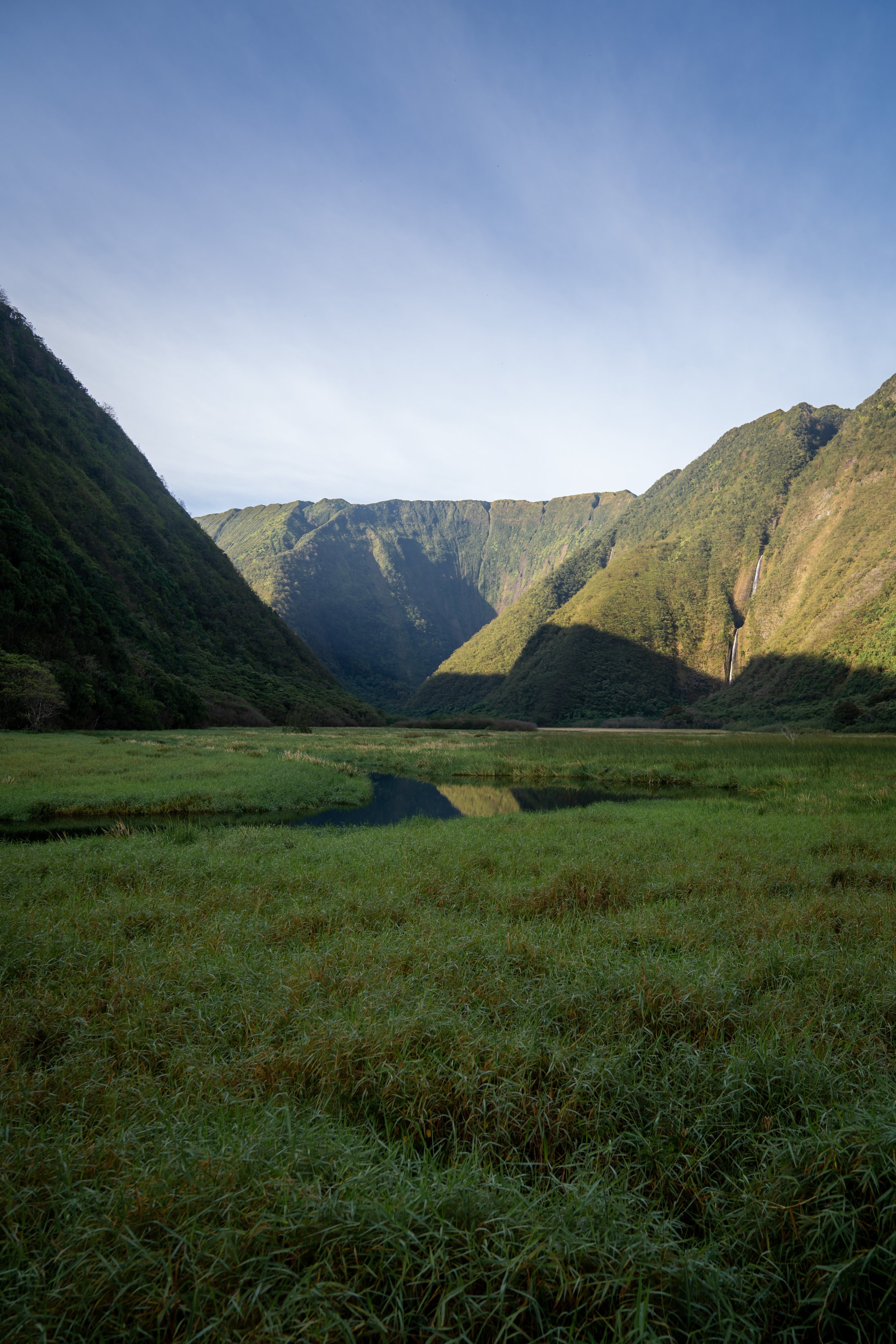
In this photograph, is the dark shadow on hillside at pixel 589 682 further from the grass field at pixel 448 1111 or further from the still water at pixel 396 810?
the grass field at pixel 448 1111

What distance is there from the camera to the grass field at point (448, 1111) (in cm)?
227

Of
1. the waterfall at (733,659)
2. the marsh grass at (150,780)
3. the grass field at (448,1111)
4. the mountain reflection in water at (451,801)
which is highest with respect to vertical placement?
the waterfall at (733,659)

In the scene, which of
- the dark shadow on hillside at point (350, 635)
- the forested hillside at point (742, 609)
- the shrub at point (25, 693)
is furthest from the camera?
the dark shadow on hillside at point (350, 635)

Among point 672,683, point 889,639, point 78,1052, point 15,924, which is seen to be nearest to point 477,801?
point 15,924

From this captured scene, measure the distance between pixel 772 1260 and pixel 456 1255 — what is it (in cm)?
143

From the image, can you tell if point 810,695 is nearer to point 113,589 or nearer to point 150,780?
point 150,780

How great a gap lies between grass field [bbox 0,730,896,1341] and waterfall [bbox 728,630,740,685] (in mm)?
100723

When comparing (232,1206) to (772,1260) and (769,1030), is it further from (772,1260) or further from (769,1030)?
(769,1030)

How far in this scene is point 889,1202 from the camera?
108 inches

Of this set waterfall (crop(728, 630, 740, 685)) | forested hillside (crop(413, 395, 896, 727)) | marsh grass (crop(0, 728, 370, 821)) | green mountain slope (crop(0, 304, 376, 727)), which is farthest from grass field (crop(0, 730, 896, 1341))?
waterfall (crop(728, 630, 740, 685))

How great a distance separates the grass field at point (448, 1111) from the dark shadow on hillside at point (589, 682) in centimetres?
8279

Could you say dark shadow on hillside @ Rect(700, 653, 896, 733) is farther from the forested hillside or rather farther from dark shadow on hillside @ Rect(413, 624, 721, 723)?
dark shadow on hillside @ Rect(413, 624, 721, 723)

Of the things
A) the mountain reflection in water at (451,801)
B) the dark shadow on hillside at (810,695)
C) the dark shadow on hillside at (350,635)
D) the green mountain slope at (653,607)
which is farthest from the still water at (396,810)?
the dark shadow on hillside at (350,635)

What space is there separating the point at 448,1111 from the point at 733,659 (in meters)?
112
